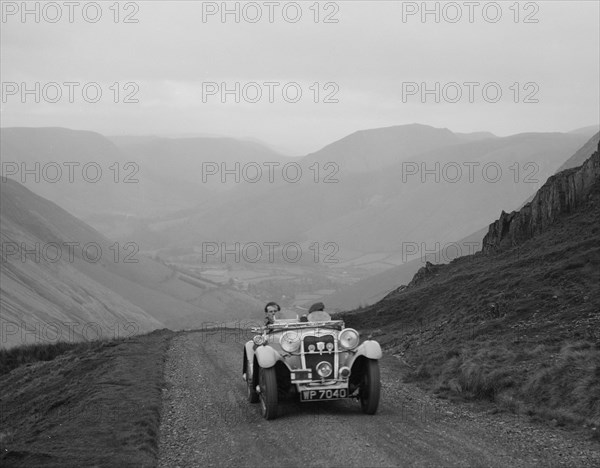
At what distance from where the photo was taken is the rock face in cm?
3684

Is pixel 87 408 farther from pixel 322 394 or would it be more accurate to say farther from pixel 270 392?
pixel 322 394

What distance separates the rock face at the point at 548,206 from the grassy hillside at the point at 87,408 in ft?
68.7

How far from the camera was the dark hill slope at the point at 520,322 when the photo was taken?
16625 millimetres

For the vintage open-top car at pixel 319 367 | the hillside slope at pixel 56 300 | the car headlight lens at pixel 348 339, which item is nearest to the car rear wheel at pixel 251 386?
the vintage open-top car at pixel 319 367

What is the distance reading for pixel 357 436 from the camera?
44.5ft

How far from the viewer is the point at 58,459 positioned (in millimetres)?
13320

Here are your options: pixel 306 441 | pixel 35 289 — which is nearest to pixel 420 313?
pixel 306 441

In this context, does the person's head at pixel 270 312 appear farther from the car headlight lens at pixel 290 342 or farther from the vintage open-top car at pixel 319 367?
the car headlight lens at pixel 290 342

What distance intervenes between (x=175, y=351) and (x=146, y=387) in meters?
10.4

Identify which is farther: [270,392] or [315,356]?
[315,356]

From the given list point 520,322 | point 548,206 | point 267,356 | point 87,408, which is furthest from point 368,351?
point 548,206

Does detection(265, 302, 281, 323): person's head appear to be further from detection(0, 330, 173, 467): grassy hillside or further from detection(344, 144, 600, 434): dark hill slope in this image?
detection(344, 144, 600, 434): dark hill slope

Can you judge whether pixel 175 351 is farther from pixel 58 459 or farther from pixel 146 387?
pixel 58 459

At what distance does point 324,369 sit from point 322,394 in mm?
536
